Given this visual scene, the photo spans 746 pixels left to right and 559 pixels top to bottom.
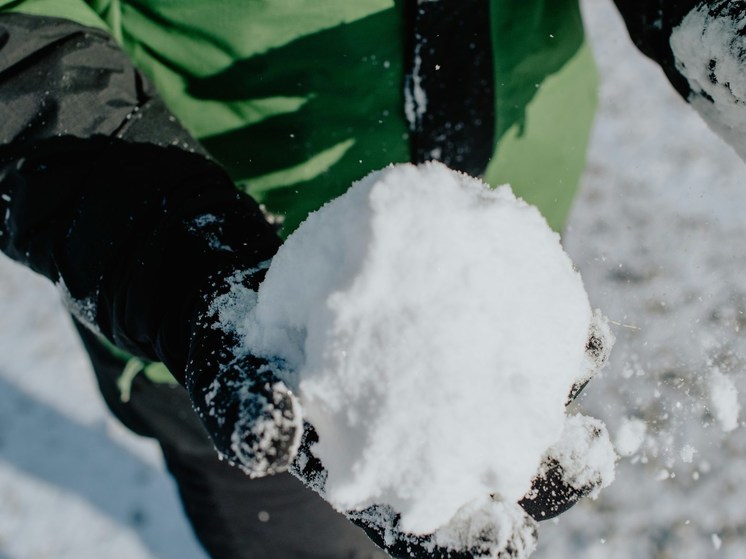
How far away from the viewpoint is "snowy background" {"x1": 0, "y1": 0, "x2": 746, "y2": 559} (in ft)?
5.88

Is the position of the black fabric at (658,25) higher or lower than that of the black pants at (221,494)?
higher

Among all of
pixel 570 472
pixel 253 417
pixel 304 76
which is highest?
pixel 304 76

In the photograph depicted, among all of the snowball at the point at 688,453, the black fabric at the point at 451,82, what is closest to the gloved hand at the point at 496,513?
the black fabric at the point at 451,82

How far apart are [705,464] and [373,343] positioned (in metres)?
1.87

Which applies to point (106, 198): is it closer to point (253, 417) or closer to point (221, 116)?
point (221, 116)

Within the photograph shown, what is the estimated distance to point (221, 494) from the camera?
63.4 inches

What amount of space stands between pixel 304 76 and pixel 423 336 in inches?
23.7

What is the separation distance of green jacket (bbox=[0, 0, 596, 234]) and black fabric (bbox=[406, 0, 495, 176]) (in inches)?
0.9

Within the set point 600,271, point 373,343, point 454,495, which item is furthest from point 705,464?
point 373,343

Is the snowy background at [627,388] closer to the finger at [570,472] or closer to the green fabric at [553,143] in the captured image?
the green fabric at [553,143]

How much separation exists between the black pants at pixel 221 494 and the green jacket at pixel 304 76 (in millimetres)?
542

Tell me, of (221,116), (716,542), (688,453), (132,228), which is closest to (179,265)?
(132,228)

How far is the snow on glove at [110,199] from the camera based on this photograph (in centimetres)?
94

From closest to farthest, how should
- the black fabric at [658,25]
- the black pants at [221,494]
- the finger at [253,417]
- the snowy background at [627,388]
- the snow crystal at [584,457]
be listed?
the finger at [253,417] → the snow crystal at [584,457] → the black fabric at [658,25] → the black pants at [221,494] → the snowy background at [627,388]
